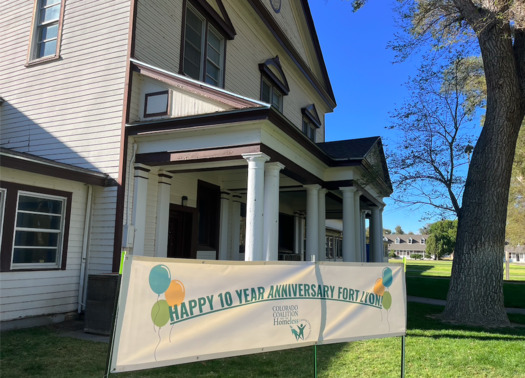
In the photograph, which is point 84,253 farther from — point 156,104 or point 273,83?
point 273,83

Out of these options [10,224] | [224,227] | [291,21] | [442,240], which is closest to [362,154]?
[224,227]

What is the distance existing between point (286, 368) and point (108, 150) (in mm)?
6145

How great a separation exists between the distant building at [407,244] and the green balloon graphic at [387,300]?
429 ft

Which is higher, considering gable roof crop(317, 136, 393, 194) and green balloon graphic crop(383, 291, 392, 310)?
gable roof crop(317, 136, 393, 194)

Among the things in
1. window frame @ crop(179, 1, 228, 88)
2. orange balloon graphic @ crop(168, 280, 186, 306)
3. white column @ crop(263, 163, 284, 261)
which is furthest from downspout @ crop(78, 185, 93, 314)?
orange balloon graphic @ crop(168, 280, 186, 306)

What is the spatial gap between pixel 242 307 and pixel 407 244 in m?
144

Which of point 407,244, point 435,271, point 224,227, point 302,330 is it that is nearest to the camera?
point 302,330

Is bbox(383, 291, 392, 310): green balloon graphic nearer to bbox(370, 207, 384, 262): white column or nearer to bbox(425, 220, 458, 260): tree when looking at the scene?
bbox(370, 207, 384, 262): white column

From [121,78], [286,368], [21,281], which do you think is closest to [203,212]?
[121,78]

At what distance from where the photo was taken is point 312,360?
19.5ft

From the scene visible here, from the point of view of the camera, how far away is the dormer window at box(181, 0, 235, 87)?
36.0 ft

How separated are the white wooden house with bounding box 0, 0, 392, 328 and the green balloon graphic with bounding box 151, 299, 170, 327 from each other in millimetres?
4739

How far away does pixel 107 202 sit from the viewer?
8.87m

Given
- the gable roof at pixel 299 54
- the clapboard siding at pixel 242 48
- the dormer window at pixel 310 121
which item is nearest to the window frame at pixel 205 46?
the clapboard siding at pixel 242 48
